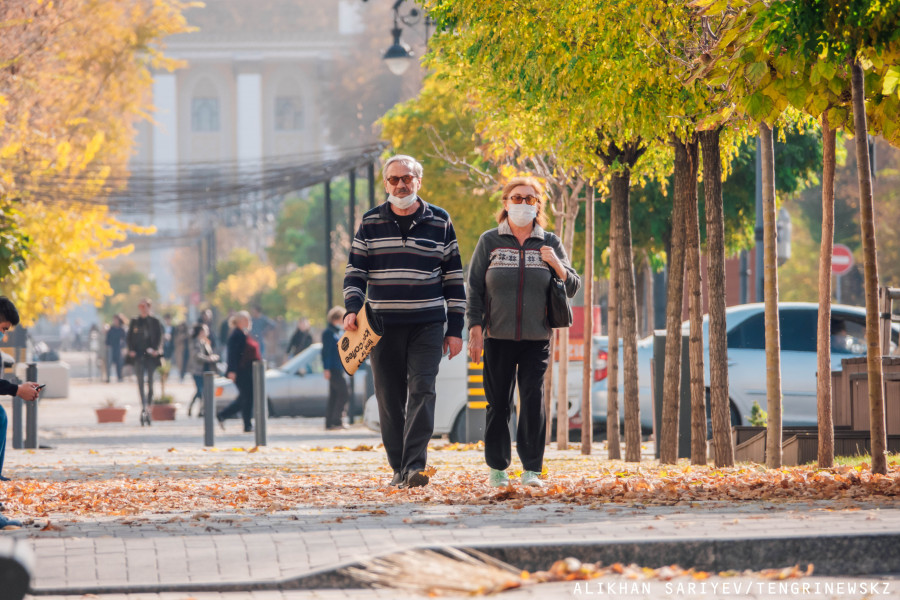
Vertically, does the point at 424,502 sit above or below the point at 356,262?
below

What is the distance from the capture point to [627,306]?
12.3m

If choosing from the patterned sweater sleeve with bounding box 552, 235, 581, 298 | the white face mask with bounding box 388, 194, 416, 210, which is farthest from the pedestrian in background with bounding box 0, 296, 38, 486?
the patterned sweater sleeve with bounding box 552, 235, 581, 298

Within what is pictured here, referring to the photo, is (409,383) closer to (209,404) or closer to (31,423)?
(209,404)

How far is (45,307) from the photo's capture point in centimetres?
2698

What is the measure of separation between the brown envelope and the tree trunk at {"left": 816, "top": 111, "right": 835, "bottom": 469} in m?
2.76

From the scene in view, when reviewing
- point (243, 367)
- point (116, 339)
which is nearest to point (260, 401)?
point (243, 367)

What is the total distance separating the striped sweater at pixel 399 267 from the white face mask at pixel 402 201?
0.10 metres

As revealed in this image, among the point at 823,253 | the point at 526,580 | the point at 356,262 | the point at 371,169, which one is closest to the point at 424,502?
the point at 356,262

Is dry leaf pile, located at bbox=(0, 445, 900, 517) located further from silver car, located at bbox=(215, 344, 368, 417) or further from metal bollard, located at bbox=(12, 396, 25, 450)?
silver car, located at bbox=(215, 344, 368, 417)

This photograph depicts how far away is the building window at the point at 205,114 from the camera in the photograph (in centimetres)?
10031

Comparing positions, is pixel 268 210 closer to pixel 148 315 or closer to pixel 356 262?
pixel 148 315

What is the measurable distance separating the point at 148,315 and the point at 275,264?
46418 millimetres

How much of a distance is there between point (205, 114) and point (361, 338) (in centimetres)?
9520

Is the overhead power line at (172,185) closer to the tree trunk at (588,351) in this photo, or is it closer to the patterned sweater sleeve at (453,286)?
the tree trunk at (588,351)
